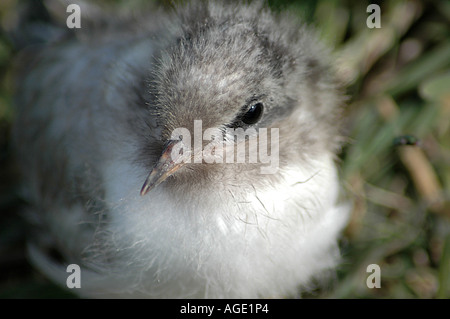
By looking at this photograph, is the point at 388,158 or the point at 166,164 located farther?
the point at 388,158

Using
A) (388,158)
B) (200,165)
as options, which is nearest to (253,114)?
(200,165)

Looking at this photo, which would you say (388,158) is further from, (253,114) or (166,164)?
(166,164)

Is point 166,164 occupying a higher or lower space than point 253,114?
lower

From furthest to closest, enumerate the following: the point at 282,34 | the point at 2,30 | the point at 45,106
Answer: the point at 2,30 → the point at 45,106 → the point at 282,34

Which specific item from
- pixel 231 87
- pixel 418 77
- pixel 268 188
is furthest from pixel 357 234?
pixel 231 87

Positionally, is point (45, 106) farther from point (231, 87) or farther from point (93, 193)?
point (231, 87)

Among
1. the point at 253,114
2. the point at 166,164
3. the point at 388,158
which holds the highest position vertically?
the point at 388,158

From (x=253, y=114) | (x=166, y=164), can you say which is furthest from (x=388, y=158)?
(x=166, y=164)
